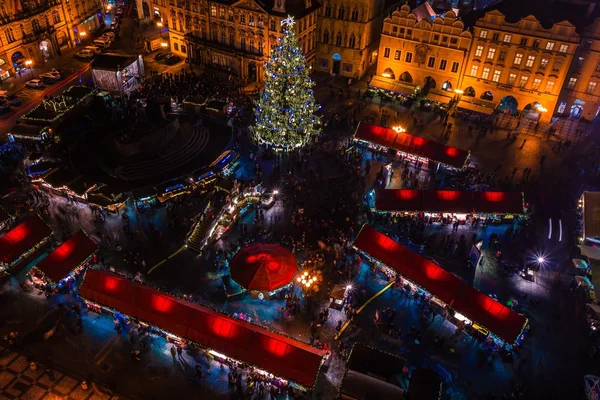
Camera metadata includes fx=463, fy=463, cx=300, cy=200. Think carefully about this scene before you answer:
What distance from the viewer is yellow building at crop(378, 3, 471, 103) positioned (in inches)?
2331

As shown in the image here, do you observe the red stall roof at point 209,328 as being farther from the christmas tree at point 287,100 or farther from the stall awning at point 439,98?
the stall awning at point 439,98

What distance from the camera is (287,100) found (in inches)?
1861

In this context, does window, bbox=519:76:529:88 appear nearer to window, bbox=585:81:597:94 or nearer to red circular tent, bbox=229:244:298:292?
window, bbox=585:81:597:94

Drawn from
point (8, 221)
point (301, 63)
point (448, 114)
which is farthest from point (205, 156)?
point (448, 114)

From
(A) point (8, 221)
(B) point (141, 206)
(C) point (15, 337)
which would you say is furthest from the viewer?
(B) point (141, 206)

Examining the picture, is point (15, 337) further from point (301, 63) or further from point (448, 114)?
point (448, 114)

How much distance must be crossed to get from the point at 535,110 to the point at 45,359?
5952 centimetres

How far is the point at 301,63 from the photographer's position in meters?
46.2

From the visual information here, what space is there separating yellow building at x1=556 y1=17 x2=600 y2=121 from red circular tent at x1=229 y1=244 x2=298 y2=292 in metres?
45.6

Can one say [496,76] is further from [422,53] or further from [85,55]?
[85,55]

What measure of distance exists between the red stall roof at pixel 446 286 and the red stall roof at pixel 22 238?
2584 cm

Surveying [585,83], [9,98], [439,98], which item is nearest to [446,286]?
[439,98]

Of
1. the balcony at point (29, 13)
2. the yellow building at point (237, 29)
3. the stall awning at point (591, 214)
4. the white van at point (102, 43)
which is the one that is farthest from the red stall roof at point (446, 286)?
the white van at point (102, 43)

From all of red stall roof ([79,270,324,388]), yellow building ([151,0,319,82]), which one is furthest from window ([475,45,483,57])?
red stall roof ([79,270,324,388])
